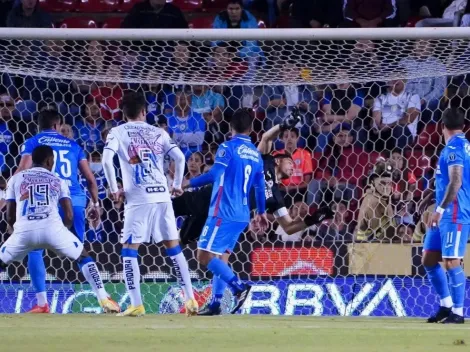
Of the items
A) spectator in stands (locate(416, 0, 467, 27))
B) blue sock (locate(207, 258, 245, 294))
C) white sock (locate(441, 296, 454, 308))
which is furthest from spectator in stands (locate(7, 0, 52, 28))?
white sock (locate(441, 296, 454, 308))

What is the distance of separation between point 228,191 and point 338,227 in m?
2.16

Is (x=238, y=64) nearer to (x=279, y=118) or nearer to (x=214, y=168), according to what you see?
(x=279, y=118)

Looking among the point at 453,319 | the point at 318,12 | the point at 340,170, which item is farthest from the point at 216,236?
the point at 318,12

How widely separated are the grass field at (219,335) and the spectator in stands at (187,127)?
324 centimetres

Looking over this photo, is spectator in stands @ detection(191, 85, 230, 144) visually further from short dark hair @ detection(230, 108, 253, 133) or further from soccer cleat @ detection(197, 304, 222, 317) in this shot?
soccer cleat @ detection(197, 304, 222, 317)

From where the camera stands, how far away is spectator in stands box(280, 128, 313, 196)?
450 inches

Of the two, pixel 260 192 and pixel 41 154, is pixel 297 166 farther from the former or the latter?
pixel 41 154

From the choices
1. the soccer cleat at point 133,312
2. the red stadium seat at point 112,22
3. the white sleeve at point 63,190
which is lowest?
the soccer cleat at point 133,312

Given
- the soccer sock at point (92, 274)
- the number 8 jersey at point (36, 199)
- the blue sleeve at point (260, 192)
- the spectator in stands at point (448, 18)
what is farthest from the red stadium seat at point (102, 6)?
the soccer sock at point (92, 274)

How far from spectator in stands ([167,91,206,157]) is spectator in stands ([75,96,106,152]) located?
2.72ft

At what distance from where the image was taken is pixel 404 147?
11.6 metres

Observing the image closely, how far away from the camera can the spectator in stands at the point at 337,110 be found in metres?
11.8

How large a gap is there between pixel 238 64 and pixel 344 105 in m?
1.57

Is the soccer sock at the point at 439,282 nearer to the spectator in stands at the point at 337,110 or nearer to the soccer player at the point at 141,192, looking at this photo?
the soccer player at the point at 141,192
